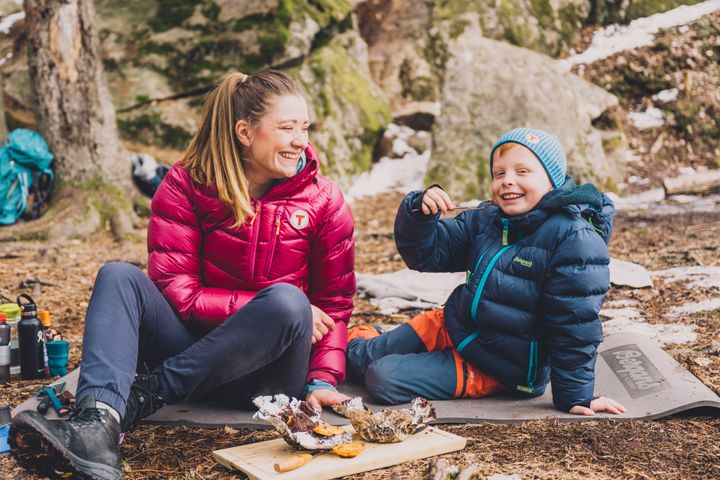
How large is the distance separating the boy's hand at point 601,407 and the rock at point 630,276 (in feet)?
7.26

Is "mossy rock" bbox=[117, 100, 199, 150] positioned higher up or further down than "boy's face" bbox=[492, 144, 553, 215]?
higher up

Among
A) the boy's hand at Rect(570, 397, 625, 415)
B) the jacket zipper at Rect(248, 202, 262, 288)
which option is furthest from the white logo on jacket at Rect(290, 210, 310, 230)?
the boy's hand at Rect(570, 397, 625, 415)

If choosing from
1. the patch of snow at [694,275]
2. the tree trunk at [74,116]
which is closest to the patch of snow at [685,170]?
the patch of snow at [694,275]

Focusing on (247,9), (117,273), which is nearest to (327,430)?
(117,273)

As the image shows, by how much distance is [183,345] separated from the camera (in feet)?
10.3

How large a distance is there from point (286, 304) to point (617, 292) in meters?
3.03

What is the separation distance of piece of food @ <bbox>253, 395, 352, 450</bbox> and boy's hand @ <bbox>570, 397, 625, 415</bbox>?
964mm

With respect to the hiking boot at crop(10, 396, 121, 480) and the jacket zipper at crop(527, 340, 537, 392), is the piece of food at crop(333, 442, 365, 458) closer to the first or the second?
the hiking boot at crop(10, 396, 121, 480)

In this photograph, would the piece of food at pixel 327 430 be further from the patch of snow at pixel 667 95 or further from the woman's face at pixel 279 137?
the patch of snow at pixel 667 95

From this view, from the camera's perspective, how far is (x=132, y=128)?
9086 mm

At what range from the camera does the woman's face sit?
3.18m

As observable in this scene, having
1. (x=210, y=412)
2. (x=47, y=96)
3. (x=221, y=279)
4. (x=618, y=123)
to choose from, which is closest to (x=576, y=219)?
(x=221, y=279)

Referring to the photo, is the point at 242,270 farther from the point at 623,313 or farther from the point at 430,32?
the point at 430,32

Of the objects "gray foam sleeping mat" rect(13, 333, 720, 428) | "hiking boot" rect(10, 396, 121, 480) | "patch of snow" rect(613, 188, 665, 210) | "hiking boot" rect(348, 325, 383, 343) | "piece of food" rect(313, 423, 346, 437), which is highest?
"patch of snow" rect(613, 188, 665, 210)
